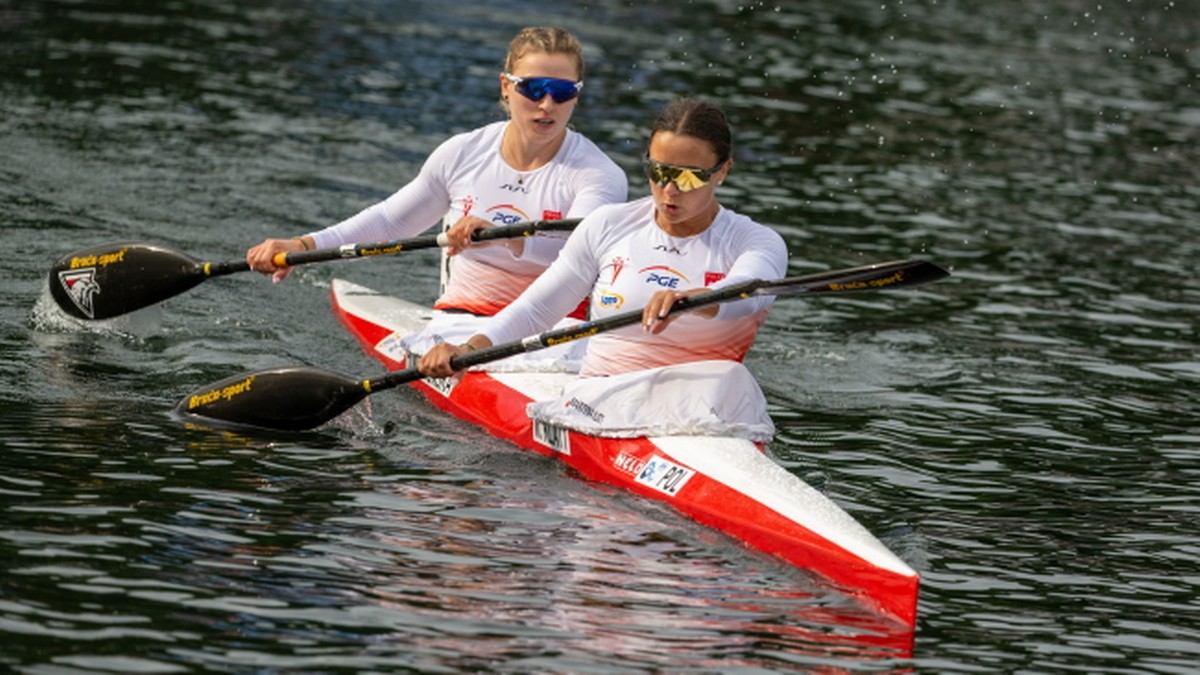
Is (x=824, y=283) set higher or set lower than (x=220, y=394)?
higher

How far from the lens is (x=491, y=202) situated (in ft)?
39.1

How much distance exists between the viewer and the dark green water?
7.60 m

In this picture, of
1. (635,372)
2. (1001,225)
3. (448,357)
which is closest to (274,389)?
(448,357)

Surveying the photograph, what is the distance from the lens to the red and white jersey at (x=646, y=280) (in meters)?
9.62

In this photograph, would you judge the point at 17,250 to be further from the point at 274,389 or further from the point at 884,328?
the point at 884,328

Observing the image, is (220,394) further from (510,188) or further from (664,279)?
(664,279)

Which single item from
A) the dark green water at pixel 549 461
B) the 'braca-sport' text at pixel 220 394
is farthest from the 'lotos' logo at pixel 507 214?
the 'braca-sport' text at pixel 220 394

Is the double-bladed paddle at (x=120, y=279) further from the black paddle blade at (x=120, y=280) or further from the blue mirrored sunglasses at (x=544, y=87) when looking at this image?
the blue mirrored sunglasses at (x=544, y=87)

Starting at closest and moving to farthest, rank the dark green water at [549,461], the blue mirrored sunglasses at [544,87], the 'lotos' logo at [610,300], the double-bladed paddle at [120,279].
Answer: the dark green water at [549,461], the 'lotos' logo at [610,300], the blue mirrored sunglasses at [544,87], the double-bladed paddle at [120,279]

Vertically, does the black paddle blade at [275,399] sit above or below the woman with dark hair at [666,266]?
below

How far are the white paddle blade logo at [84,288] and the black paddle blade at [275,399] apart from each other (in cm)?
218

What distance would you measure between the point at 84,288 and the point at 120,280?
0.26m

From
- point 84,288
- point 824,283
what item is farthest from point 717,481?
point 84,288

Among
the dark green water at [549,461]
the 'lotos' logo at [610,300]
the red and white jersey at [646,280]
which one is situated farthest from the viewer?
the 'lotos' logo at [610,300]
